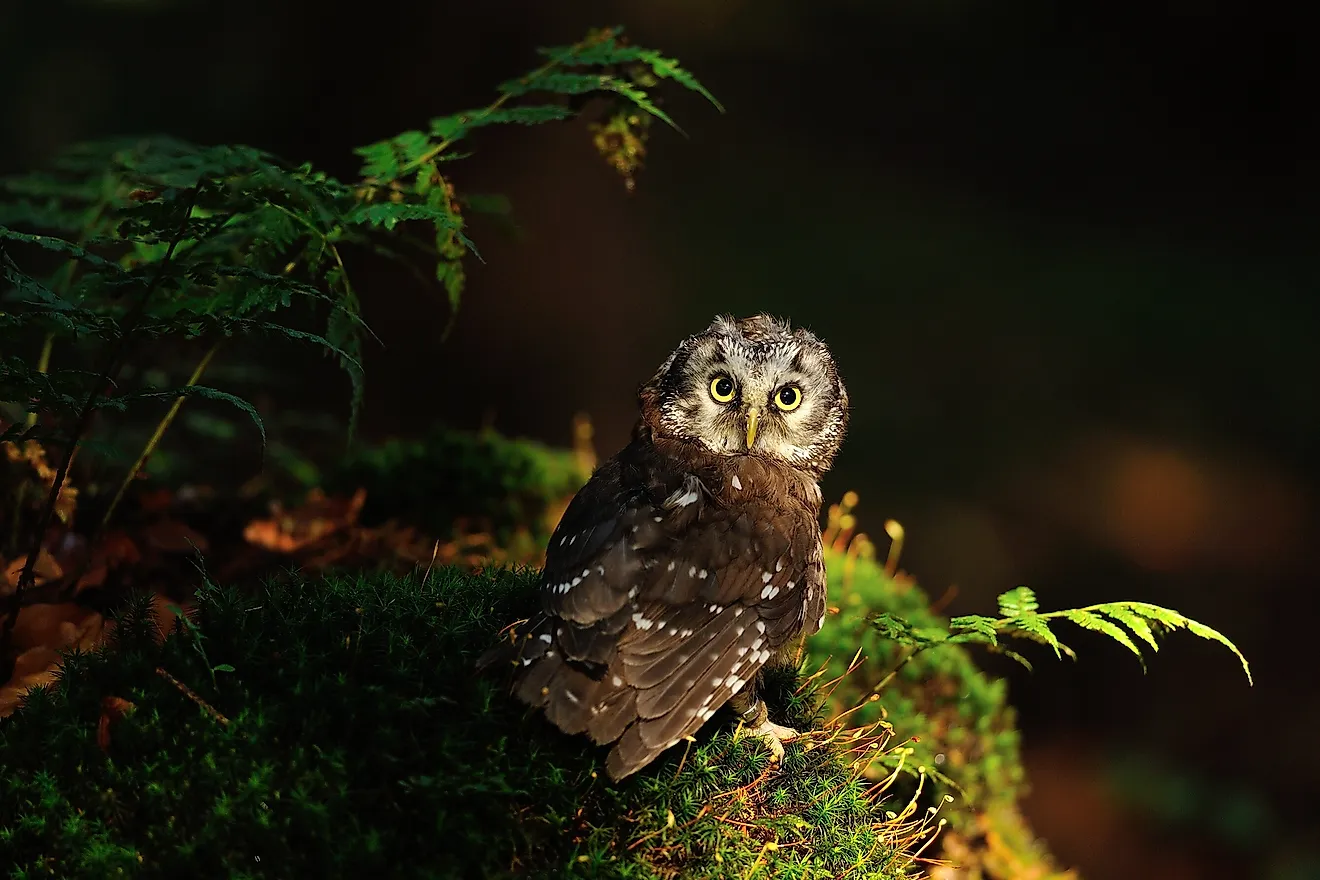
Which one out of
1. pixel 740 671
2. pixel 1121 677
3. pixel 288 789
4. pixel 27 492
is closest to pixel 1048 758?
pixel 1121 677

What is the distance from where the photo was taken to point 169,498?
403 cm

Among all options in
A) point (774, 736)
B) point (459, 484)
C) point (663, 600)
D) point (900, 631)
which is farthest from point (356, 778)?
point (459, 484)

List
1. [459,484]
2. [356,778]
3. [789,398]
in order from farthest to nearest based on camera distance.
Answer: [459,484] → [789,398] → [356,778]

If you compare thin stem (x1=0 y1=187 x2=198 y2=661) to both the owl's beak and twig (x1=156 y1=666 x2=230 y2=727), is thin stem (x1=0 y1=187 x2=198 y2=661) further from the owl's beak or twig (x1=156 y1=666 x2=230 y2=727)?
the owl's beak

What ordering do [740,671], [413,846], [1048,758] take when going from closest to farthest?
1. [413,846]
2. [740,671]
3. [1048,758]

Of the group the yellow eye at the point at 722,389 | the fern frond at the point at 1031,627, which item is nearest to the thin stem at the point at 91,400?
Answer: the yellow eye at the point at 722,389

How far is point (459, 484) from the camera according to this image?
4559 mm

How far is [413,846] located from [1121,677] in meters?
5.21

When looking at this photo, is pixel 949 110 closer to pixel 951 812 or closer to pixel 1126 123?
pixel 1126 123

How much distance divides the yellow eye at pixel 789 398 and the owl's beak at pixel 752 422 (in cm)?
9

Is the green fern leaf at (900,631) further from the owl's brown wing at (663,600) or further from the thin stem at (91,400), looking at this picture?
the thin stem at (91,400)

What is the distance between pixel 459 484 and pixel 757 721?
233cm

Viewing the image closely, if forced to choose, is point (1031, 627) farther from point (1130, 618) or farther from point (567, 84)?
point (567, 84)

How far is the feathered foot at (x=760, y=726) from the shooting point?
8.55 ft
